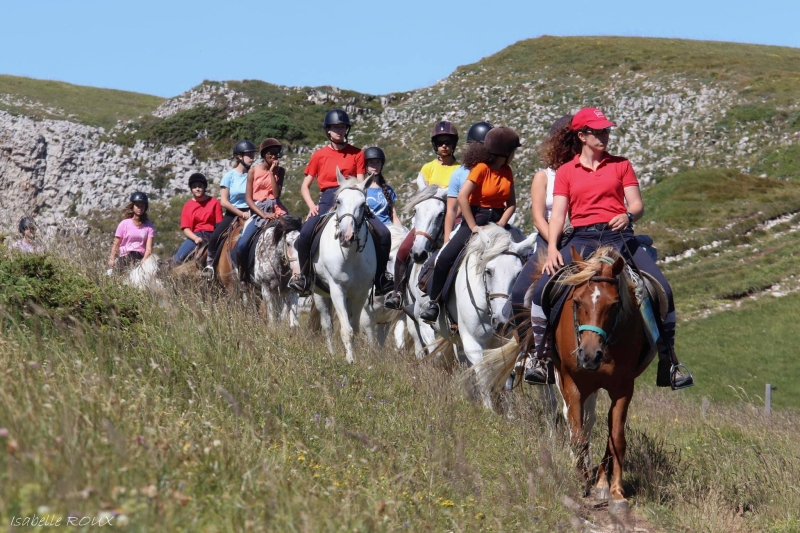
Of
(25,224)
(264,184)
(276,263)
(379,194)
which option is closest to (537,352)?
(25,224)

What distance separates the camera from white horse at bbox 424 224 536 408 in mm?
9898

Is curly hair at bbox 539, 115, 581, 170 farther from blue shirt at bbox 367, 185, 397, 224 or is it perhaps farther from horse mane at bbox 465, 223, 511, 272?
blue shirt at bbox 367, 185, 397, 224

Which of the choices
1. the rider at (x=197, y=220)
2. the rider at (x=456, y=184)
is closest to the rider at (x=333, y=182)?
the rider at (x=456, y=184)

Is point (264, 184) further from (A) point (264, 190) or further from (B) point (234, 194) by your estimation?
(B) point (234, 194)

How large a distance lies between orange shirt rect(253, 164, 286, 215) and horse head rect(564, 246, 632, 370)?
330 inches

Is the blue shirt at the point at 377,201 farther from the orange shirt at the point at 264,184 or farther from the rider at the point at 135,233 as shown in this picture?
the rider at the point at 135,233

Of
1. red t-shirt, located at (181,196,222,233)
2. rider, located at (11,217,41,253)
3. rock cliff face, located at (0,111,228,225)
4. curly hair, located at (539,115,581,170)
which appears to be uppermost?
curly hair, located at (539,115,581,170)

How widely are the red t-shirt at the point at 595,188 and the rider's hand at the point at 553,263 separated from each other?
364 mm

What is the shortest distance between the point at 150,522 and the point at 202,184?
1359 cm

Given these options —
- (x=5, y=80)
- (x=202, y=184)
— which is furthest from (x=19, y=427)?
(x=5, y=80)

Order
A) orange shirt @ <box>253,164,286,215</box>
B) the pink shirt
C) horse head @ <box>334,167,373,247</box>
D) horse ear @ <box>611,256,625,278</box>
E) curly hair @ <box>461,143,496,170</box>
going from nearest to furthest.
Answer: horse ear @ <box>611,256,625,278</box>
curly hair @ <box>461,143,496,170</box>
horse head @ <box>334,167,373,247</box>
orange shirt @ <box>253,164,286,215</box>
the pink shirt

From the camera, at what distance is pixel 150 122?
68875 millimetres

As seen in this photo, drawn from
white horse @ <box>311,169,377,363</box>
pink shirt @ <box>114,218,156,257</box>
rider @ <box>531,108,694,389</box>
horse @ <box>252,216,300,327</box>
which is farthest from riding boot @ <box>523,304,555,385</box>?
pink shirt @ <box>114,218,156,257</box>

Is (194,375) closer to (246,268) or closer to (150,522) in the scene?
(150,522)
